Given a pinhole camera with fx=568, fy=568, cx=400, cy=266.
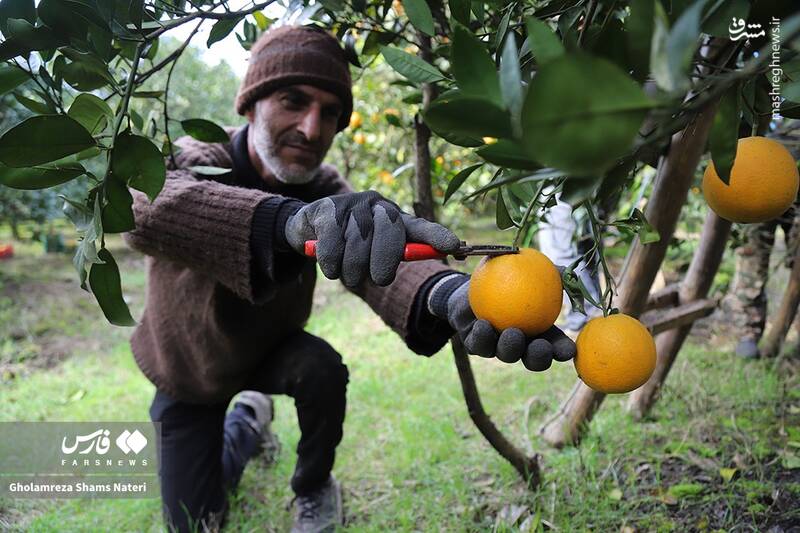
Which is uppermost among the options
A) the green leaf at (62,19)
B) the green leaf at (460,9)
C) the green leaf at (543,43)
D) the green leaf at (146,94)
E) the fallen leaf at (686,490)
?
the green leaf at (146,94)

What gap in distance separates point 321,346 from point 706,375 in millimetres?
1625

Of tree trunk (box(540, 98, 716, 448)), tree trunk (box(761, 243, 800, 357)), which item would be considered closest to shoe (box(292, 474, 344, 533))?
tree trunk (box(540, 98, 716, 448))

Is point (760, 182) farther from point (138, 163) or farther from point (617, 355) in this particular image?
point (138, 163)

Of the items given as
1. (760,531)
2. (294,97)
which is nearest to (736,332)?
(760,531)

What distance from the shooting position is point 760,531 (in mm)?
1256

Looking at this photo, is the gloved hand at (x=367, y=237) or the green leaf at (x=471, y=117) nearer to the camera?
the green leaf at (x=471, y=117)

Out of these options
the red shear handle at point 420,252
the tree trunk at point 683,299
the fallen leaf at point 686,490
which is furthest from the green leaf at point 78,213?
the tree trunk at point 683,299

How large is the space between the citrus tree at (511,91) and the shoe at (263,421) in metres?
1.29

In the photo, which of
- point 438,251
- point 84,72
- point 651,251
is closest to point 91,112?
point 84,72

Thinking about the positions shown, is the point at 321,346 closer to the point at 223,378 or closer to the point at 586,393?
the point at 223,378

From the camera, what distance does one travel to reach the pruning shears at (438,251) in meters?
0.83

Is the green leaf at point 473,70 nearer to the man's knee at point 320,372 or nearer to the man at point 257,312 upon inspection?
the man at point 257,312

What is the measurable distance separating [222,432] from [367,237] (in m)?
1.30

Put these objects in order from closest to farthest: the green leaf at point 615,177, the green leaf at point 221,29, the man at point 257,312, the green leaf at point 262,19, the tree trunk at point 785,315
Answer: the green leaf at point 615,177, the green leaf at point 221,29, the man at point 257,312, the green leaf at point 262,19, the tree trunk at point 785,315
